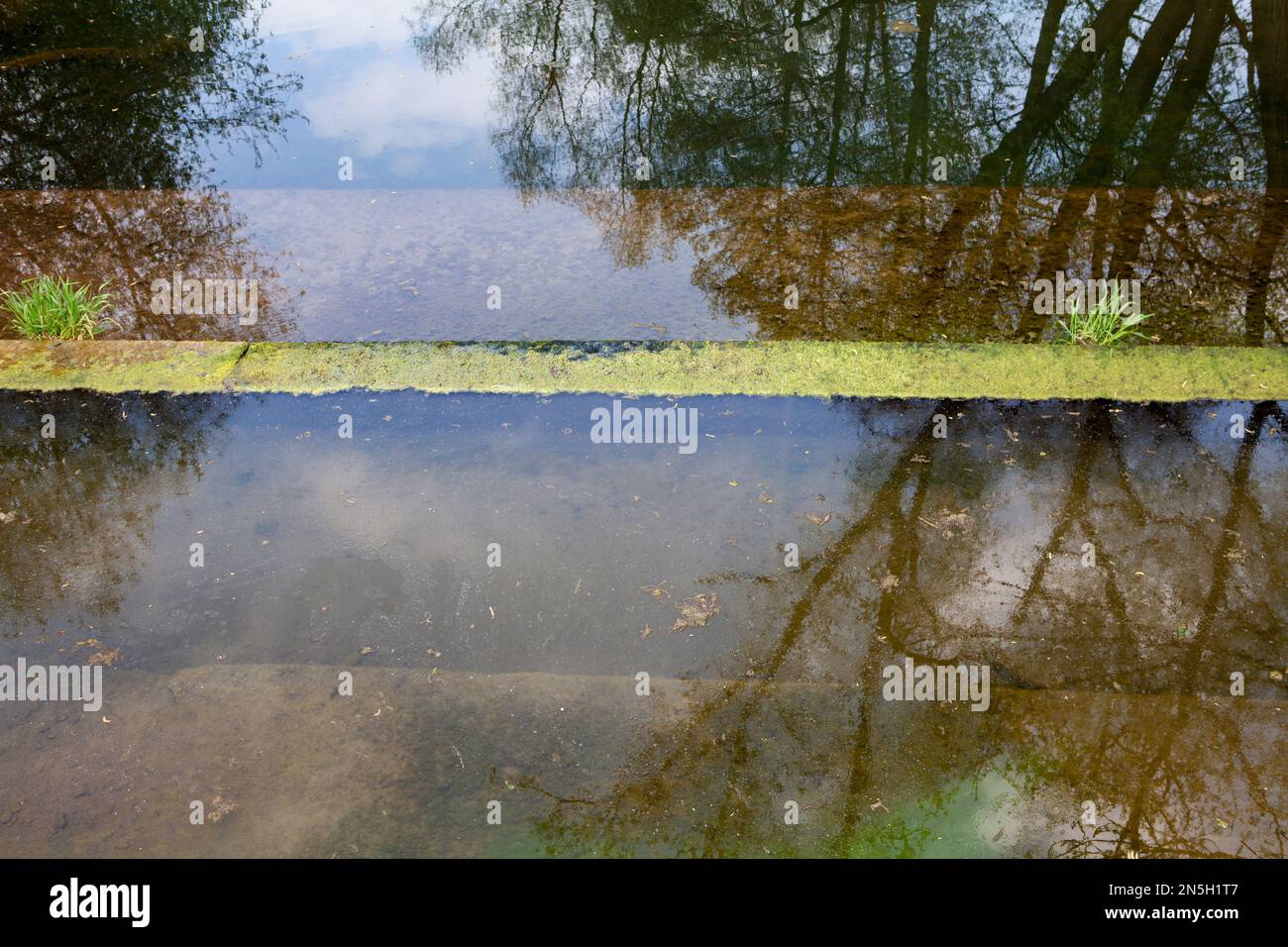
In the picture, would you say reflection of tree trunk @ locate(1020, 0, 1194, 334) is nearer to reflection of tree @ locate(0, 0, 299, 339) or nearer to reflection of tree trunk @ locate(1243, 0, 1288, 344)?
reflection of tree trunk @ locate(1243, 0, 1288, 344)

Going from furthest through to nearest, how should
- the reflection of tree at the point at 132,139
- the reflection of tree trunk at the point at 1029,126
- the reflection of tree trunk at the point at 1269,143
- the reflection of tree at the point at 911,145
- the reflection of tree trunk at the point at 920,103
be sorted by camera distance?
the reflection of tree trunk at the point at 920,103 → the reflection of tree trunk at the point at 1029,126 → the reflection of tree at the point at 132,139 → the reflection of tree at the point at 911,145 → the reflection of tree trunk at the point at 1269,143

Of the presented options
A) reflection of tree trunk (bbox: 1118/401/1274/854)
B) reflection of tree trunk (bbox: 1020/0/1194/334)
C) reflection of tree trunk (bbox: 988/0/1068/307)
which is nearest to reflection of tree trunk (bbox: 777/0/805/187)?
reflection of tree trunk (bbox: 988/0/1068/307)

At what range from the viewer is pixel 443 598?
291 cm

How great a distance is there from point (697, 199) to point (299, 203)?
2.23m

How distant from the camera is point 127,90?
21.2ft

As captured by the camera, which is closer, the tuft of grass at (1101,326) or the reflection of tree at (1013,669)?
the reflection of tree at (1013,669)

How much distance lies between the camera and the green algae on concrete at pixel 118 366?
3.85 meters

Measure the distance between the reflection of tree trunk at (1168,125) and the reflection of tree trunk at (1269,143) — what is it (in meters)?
0.30

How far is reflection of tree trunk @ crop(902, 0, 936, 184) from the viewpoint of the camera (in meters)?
5.59

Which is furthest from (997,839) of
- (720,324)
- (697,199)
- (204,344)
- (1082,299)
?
(697,199)

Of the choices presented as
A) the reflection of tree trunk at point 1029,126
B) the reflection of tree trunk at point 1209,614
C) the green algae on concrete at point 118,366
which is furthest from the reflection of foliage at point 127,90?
the reflection of tree trunk at point 1209,614

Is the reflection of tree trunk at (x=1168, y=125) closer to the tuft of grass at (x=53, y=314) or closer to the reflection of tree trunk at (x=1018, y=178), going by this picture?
the reflection of tree trunk at (x=1018, y=178)

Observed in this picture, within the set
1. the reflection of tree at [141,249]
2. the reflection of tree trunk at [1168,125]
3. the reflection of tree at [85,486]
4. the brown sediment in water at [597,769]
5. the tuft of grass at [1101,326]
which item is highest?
the reflection of tree trunk at [1168,125]
